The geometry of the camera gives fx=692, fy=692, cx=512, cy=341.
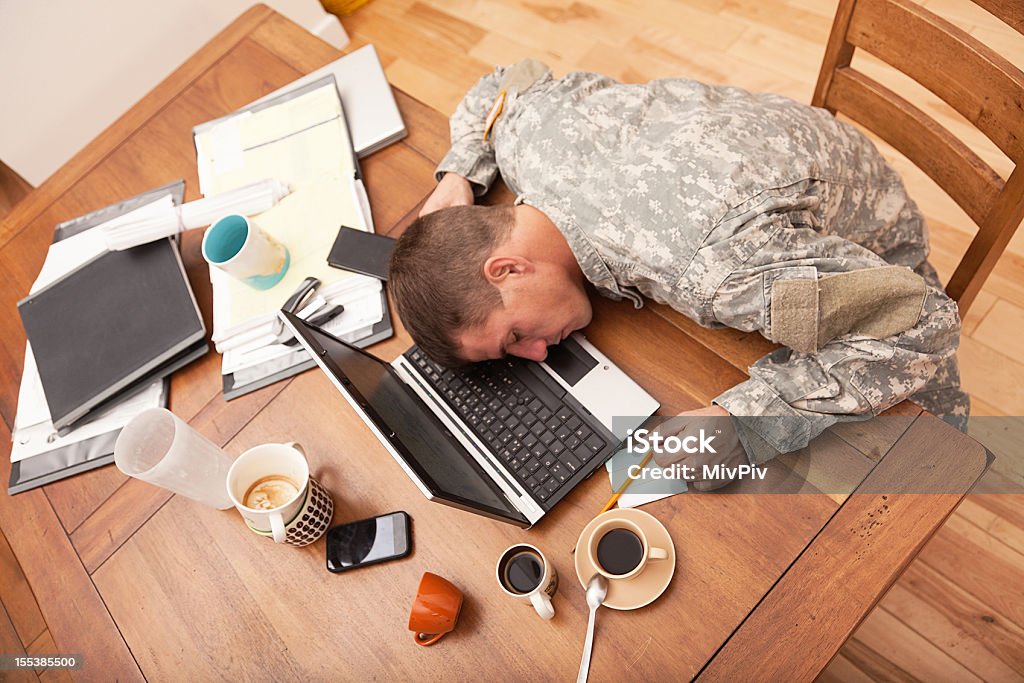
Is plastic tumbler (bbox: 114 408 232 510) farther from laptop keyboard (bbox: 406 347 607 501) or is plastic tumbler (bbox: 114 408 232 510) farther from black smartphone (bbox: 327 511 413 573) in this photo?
laptop keyboard (bbox: 406 347 607 501)

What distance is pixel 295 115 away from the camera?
54.9 inches

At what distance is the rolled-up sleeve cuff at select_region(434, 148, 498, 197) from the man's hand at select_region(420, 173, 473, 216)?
0.04ft

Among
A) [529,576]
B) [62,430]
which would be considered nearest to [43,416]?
[62,430]

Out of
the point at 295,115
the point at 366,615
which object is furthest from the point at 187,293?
the point at 366,615

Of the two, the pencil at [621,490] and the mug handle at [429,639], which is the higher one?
the pencil at [621,490]

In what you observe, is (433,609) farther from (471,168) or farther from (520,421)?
(471,168)

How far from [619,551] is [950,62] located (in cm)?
84

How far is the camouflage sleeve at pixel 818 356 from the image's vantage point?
90 centimetres

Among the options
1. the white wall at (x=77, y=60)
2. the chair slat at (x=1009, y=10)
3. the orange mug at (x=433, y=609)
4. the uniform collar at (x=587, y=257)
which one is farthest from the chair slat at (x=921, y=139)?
the white wall at (x=77, y=60)

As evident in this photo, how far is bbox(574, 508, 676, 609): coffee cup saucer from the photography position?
0.87 m

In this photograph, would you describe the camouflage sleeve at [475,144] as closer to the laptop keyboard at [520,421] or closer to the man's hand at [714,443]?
the laptop keyboard at [520,421]

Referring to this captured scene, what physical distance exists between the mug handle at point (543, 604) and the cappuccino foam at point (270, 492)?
0.38 meters

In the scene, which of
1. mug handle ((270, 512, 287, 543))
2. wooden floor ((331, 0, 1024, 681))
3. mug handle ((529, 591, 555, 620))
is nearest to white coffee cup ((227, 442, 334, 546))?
mug handle ((270, 512, 287, 543))

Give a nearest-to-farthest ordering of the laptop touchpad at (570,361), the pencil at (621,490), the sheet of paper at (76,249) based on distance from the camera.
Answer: the pencil at (621,490), the laptop touchpad at (570,361), the sheet of paper at (76,249)
